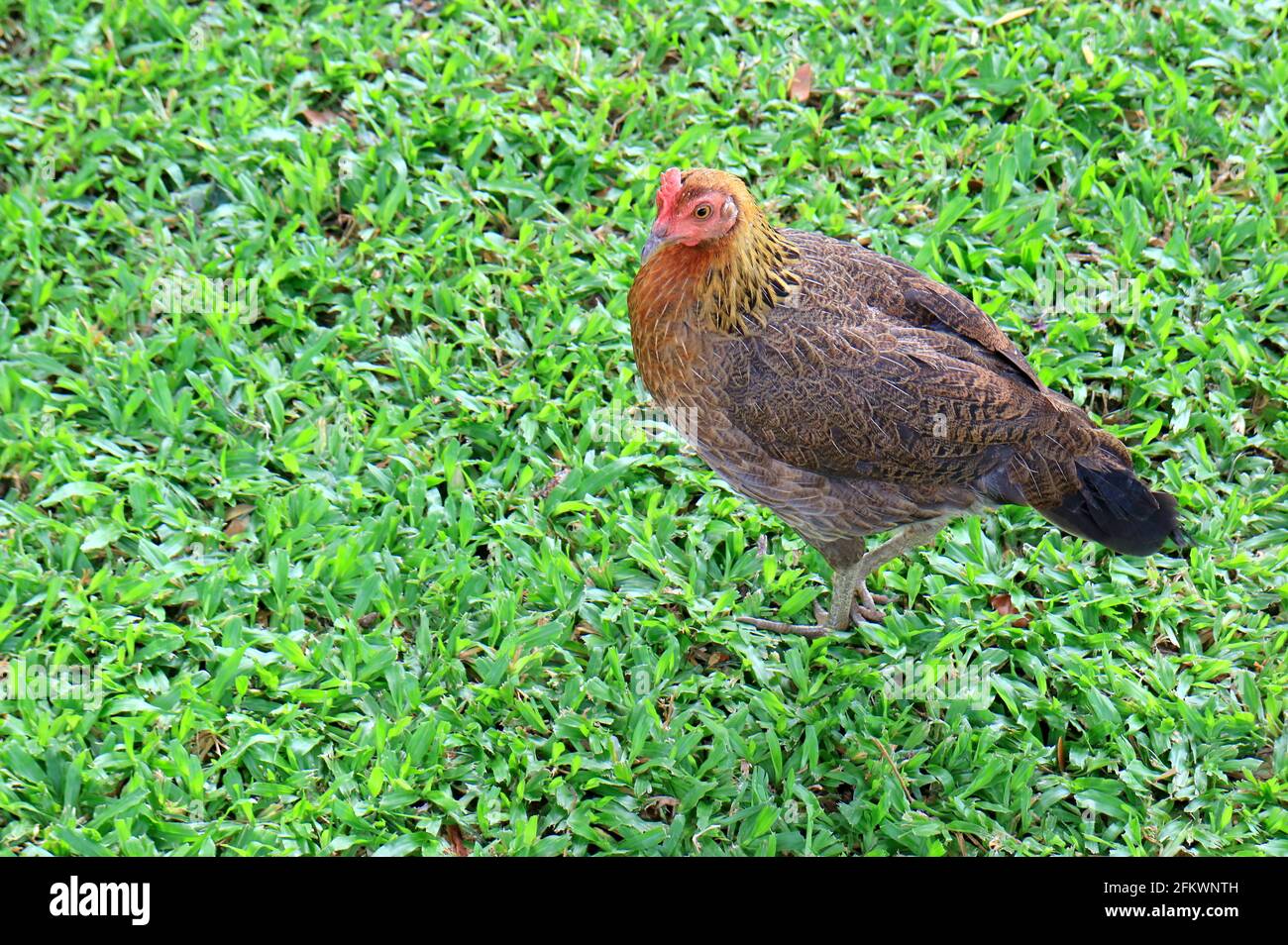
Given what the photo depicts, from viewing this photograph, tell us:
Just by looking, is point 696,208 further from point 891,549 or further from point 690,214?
point 891,549

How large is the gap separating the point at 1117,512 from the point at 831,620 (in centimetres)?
107

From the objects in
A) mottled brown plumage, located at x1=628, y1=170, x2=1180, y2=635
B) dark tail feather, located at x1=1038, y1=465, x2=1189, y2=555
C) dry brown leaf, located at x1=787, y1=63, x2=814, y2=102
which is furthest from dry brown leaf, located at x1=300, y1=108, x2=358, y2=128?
dark tail feather, located at x1=1038, y1=465, x2=1189, y2=555

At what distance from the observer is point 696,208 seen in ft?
12.8

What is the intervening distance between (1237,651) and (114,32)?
554 cm

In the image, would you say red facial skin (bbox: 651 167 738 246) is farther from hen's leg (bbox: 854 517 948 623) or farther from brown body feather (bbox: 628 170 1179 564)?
hen's leg (bbox: 854 517 948 623)

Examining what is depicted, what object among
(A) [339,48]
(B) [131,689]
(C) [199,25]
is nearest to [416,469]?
(B) [131,689]

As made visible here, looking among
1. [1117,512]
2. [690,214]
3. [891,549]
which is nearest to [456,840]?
[891,549]

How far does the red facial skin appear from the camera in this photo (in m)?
3.90

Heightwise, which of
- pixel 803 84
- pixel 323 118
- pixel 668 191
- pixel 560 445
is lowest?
pixel 560 445

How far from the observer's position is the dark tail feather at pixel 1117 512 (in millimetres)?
4113

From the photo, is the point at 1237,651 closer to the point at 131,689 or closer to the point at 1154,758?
the point at 1154,758

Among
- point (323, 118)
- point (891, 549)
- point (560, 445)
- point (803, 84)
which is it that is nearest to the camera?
point (891, 549)

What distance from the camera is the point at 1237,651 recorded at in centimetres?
455

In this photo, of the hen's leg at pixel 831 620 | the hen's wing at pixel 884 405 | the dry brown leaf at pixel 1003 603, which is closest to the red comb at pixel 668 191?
the hen's wing at pixel 884 405
